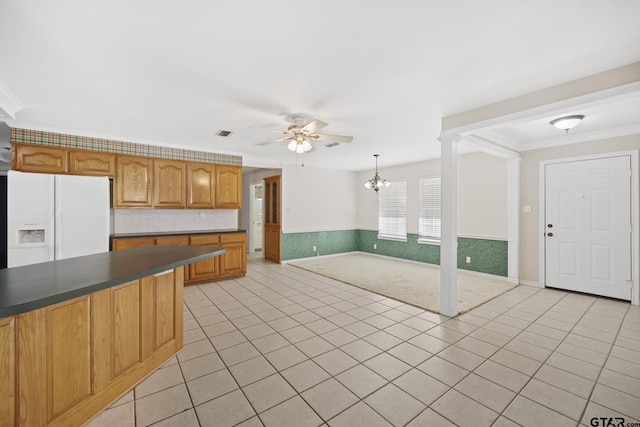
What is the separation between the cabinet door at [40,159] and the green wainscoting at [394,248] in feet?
13.8

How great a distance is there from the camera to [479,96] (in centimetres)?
283

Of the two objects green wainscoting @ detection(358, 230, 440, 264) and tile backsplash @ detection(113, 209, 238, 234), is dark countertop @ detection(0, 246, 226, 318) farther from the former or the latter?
green wainscoting @ detection(358, 230, 440, 264)

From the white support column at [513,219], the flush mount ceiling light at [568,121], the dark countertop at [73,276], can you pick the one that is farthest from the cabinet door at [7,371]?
the white support column at [513,219]

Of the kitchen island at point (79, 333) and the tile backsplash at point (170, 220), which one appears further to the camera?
the tile backsplash at point (170, 220)

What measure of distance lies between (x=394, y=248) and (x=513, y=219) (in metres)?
2.87

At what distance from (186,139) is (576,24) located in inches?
189

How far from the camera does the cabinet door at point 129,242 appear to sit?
419cm

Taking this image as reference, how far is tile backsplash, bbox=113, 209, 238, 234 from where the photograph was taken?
470cm

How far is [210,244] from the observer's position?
16.4ft

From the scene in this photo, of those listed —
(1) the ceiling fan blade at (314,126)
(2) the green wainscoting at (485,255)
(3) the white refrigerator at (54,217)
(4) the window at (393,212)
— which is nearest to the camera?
(1) the ceiling fan blade at (314,126)

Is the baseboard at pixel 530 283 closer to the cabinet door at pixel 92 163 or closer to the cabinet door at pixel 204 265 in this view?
the cabinet door at pixel 204 265

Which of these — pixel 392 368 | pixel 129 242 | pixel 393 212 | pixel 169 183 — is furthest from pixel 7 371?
pixel 393 212

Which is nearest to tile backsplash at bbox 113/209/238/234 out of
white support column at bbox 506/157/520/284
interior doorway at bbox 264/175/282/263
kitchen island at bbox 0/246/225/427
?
interior doorway at bbox 264/175/282/263

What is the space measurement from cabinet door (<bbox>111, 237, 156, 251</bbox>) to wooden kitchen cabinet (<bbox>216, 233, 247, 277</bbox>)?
46.4 inches
